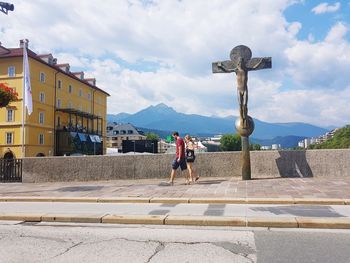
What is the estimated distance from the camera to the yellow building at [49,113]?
60.8m

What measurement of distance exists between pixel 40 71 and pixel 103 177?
52.1m

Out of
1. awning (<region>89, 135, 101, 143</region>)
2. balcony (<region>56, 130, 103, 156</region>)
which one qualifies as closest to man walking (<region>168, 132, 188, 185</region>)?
balcony (<region>56, 130, 103, 156</region>)

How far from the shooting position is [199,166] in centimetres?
1658

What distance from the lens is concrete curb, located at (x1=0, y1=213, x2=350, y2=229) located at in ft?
24.6

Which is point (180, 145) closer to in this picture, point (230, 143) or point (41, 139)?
point (41, 139)

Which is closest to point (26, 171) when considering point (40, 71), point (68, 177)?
point (68, 177)

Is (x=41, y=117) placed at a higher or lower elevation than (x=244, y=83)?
higher

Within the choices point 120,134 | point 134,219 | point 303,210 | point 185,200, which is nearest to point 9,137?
point 185,200

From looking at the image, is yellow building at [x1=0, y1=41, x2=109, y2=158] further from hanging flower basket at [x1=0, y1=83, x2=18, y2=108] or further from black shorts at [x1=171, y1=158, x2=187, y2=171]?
black shorts at [x1=171, y1=158, x2=187, y2=171]

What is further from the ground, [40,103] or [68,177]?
[40,103]

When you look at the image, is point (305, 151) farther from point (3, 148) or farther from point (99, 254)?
point (3, 148)

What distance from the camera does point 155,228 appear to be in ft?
25.5

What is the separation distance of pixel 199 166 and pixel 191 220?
8601 mm

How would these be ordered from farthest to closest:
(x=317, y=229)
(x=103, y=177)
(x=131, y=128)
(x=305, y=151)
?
1. (x=131, y=128)
2. (x=103, y=177)
3. (x=305, y=151)
4. (x=317, y=229)
